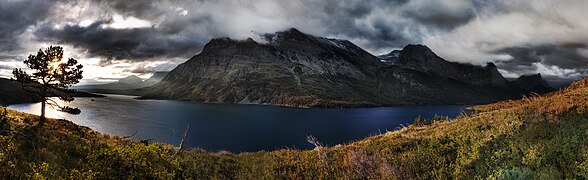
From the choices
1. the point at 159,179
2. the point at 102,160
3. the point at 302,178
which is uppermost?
the point at 102,160

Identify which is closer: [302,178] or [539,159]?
[539,159]

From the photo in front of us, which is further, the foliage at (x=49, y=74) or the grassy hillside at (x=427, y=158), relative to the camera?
the foliage at (x=49, y=74)

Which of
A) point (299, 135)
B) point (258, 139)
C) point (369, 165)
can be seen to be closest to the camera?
point (369, 165)

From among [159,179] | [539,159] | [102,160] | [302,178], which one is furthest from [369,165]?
[102,160]

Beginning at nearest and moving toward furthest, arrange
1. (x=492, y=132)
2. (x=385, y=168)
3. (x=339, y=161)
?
(x=385, y=168) < (x=492, y=132) < (x=339, y=161)

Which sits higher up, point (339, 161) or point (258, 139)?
point (339, 161)

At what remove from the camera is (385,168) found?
11.7m

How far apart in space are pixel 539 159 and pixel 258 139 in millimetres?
99398

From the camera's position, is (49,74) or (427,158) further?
(49,74)

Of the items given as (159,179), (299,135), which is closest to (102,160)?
(159,179)

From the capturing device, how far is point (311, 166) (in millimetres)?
16141

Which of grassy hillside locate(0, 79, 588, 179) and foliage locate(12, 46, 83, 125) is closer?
grassy hillside locate(0, 79, 588, 179)

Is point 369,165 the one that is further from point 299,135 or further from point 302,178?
point 299,135

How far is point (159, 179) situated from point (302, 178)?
8786 millimetres
